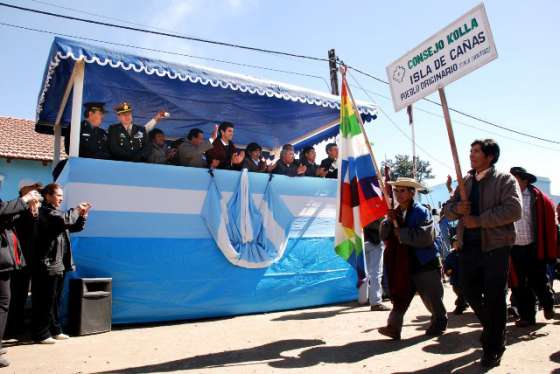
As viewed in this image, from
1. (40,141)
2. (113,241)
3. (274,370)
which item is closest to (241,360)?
(274,370)

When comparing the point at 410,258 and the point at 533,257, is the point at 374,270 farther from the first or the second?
the point at 533,257

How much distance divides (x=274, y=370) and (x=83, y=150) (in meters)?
3.89

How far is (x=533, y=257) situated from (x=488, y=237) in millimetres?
1906

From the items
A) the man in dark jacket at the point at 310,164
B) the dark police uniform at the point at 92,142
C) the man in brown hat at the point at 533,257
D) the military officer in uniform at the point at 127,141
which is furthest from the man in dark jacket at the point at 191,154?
the man in brown hat at the point at 533,257

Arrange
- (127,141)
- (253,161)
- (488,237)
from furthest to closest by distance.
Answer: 1. (253,161)
2. (127,141)
3. (488,237)

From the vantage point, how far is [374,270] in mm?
6348

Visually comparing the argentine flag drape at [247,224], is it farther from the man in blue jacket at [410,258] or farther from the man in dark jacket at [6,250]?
the man in dark jacket at [6,250]

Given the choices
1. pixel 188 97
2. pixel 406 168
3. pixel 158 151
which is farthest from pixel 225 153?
pixel 406 168

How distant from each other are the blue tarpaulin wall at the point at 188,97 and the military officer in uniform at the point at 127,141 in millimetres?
736

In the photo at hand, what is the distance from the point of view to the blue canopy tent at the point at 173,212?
5324mm

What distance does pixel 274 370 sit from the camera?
3.57 metres

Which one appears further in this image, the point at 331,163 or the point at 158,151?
the point at 331,163

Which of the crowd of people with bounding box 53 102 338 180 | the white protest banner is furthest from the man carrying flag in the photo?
the crowd of people with bounding box 53 102 338 180

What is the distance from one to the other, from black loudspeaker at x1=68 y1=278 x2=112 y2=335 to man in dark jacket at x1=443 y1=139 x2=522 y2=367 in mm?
3933
